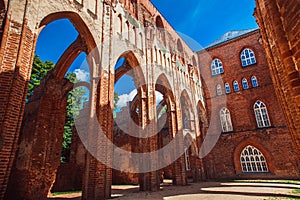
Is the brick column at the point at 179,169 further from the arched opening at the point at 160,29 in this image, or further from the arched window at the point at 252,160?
the arched opening at the point at 160,29

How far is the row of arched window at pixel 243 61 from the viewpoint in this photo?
18.5 metres

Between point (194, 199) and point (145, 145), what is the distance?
3817mm

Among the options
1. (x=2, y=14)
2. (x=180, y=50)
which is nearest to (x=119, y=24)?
(x=2, y=14)

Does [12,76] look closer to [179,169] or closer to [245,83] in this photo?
[179,169]

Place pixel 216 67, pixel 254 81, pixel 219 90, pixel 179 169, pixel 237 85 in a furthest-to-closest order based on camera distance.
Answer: pixel 216 67 < pixel 219 90 < pixel 237 85 < pixel 254 81 < pixel 179 169

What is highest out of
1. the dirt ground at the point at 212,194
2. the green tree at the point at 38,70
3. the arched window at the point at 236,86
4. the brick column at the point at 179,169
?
the green tree at the point at 38,70

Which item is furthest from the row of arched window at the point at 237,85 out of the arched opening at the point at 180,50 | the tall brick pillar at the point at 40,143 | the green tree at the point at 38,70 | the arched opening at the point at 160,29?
the green tree at the point at 38,70

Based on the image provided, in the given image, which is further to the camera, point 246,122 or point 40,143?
point 246,122

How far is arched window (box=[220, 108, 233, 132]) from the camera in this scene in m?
18.0

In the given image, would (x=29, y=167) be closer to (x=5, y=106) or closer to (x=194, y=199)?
(x=5, y=106)

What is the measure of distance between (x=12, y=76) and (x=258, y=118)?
18.0 metres

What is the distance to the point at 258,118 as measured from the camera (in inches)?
661

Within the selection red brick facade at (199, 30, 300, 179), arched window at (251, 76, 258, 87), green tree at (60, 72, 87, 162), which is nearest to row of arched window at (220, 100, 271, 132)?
red brick facade at (199, 30, 300, 179)

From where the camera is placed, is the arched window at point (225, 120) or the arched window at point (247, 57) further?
the arched window at point (247, 57)
